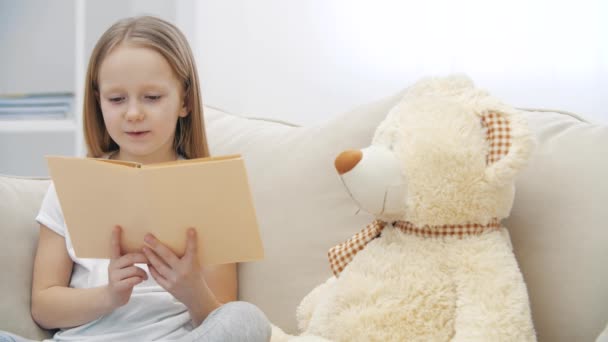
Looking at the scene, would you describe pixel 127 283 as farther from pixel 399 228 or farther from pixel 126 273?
pixel 399 228

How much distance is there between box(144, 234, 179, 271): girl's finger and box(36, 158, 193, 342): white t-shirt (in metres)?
0.18

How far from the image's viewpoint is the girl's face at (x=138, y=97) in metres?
1.13

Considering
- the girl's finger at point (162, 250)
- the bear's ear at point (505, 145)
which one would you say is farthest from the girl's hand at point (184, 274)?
the bear's ear at point (505, 145)

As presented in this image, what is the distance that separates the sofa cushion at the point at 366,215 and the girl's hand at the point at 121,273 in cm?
23

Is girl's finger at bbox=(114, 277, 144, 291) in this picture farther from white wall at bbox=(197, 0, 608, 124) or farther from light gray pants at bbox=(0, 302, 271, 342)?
white wall at bbox=(197, 0, 608, 124)

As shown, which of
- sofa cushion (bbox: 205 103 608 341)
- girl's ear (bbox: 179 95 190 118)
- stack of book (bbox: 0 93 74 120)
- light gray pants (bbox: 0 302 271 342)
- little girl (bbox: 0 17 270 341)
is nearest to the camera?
light gray pants (bbox: 0 302 271 342)

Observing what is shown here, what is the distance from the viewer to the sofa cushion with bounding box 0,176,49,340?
1112mm

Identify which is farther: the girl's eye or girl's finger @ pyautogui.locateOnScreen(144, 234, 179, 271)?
the girl's eye

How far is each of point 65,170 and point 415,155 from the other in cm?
44

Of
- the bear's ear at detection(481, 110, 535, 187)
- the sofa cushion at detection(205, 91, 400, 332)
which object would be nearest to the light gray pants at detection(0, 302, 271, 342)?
the sofa cushion at detection(205, 91, 400, 332)

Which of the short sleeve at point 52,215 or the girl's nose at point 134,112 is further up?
the girl's nose at point 134,112

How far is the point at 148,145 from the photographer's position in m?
1.17

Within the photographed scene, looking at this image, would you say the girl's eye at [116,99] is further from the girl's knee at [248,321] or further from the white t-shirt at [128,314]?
the girl's knee at [248,321]

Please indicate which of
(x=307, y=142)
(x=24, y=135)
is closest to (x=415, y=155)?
(x=307, y=142)
